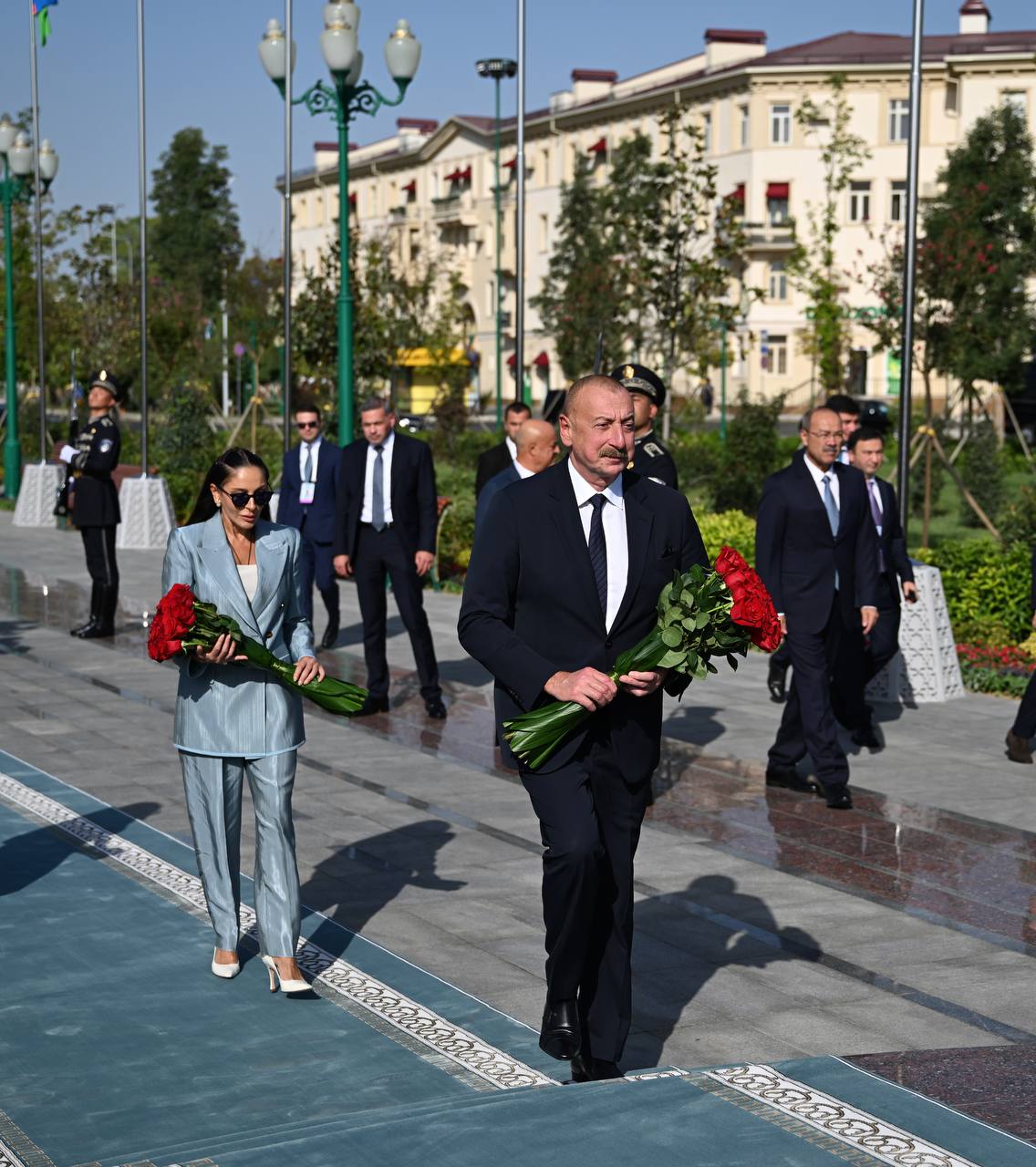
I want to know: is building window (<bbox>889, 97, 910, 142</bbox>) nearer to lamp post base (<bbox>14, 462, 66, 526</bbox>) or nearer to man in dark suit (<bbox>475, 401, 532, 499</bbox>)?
lamp post base (<bbox>14, 462, 66, 526</bbox>)

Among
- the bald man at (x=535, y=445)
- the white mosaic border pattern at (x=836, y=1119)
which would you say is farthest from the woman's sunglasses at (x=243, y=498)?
the bald man at (x=535, y=445)

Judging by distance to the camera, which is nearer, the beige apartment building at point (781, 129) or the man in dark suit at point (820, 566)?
the man in dark suit at point (820, 566)

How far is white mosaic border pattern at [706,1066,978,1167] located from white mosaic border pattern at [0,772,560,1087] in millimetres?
571

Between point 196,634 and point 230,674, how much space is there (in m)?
0.29

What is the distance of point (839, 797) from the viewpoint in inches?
340

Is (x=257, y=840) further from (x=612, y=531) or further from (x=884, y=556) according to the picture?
(x=884, y=556)

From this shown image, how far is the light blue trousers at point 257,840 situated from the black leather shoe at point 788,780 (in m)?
3.78

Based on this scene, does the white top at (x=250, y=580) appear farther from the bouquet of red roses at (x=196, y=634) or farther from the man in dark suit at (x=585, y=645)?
the man in dark suit at (x=585, y=645)

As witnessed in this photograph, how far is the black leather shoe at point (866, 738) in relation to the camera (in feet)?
33.3

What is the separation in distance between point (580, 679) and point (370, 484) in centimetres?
640

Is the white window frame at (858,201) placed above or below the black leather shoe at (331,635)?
above

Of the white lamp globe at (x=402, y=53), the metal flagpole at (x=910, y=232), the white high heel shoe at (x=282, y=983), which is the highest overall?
the white lamp globe at (x=402, y=53)

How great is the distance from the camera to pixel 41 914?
6750 millimetres

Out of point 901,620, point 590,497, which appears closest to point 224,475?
point 590,497
